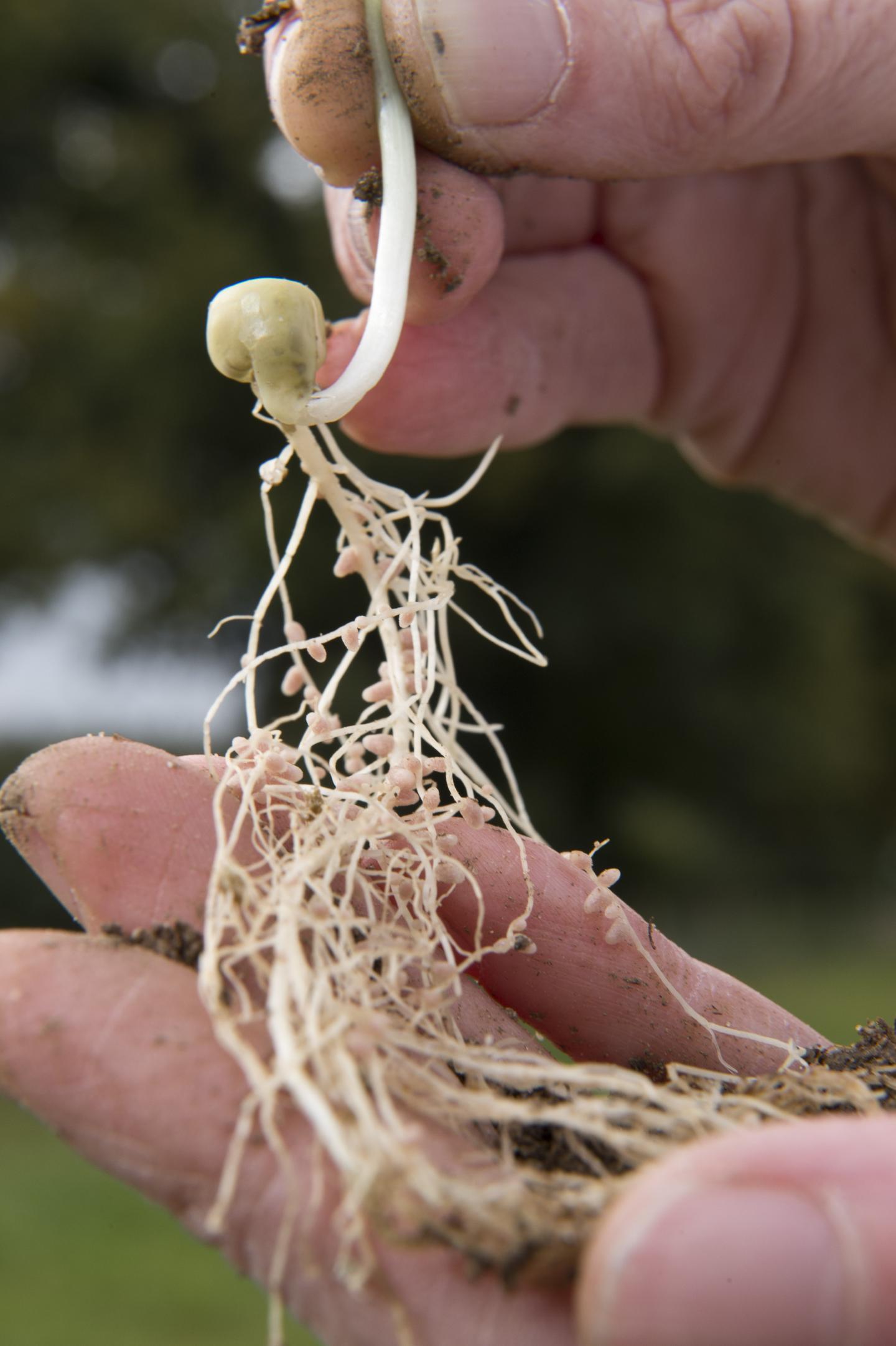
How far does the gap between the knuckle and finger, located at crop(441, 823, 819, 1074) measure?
2.49 ft

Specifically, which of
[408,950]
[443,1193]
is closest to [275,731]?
[408,950]

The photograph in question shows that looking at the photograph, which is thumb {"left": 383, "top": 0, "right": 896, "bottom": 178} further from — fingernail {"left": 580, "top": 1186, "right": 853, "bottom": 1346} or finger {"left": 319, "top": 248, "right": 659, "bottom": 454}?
fingernail {"left": 580, "top": 1186, "right": 853, "bottom": 1346}

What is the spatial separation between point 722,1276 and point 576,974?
505 mm

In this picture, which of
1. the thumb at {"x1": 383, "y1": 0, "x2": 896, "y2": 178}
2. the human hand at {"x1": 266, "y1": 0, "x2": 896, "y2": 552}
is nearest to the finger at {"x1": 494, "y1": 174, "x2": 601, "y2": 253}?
the human hand at {"x1": 266, "y1": 0, "x2": 896, "y2": 552}

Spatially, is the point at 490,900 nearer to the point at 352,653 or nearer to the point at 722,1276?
the point at 352,653

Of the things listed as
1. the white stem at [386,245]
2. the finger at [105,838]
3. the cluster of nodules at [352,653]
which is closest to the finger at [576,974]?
the cluster of nodules at [352,653]

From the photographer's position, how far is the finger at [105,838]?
950mm

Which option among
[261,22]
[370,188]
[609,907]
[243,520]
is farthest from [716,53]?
[243,520]

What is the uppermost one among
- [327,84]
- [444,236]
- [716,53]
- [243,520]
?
[716,53]

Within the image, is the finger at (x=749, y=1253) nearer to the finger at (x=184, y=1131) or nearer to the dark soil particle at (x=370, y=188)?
the finger at (x=184, y=1131)

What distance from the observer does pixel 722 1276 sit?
2.01ft

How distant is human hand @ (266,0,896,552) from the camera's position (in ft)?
3.59

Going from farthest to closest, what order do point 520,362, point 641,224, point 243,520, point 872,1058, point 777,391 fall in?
1. point 243,520
2. point 777,391
3. point 641,224
4. point 520,362
5. point 872,1058

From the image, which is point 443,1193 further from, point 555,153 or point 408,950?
point 555,153
